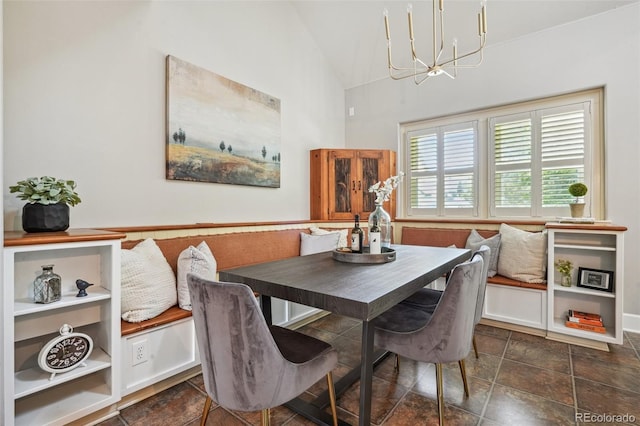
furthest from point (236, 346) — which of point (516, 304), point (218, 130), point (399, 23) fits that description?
point (399, 23)

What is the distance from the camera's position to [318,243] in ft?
10.9

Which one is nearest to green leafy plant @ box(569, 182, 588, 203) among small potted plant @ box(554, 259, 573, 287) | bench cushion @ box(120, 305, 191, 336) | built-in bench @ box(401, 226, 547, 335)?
small potted plant @ box(554, 259, 573, 287)

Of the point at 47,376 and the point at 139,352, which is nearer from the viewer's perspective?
the point at 47,376

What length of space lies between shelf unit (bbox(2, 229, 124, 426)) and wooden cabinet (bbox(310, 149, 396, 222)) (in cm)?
257

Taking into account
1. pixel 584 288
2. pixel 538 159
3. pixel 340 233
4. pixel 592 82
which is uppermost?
pixel 592 82

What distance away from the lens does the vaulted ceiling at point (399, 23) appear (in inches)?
121

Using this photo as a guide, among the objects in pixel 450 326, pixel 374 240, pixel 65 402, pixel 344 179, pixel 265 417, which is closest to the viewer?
pixel 265 417

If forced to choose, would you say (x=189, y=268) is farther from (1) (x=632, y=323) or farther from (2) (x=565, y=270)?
(1) (x=632, y=323)

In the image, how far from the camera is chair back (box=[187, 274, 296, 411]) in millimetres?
1096

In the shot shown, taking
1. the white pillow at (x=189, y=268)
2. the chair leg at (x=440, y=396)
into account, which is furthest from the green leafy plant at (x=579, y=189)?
the white pillow at (x=189, y=268)

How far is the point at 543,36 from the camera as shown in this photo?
127 inches

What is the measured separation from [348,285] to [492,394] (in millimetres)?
1326

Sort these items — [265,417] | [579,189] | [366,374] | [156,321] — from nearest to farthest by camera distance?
[265,417]
[366,374]
[156,321]
[579,189]

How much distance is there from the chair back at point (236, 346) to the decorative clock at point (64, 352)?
34.9 inches
